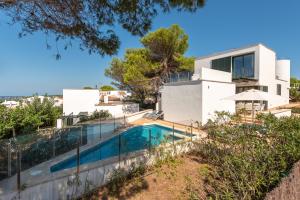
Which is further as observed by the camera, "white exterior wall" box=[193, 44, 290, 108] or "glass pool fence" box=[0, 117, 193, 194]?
"white exterior wall" box=[193, 44, 290, 108]

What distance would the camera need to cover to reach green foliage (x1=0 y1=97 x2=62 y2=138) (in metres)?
9.89

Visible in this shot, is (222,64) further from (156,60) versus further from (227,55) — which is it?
(156,60)

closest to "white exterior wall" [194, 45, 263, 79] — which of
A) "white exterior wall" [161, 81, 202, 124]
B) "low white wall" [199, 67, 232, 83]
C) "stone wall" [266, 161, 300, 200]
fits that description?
"low white wall" [199, 67, 232, 83]

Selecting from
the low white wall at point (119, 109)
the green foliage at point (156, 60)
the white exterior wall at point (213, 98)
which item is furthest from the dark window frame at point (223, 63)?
the low white wall at point (119, 109)

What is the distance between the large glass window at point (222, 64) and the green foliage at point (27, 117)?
18211 millimetres

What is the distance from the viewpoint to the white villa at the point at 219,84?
53.7 ft

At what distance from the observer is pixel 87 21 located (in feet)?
20.2

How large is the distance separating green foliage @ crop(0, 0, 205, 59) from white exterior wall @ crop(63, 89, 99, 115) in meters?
16.4

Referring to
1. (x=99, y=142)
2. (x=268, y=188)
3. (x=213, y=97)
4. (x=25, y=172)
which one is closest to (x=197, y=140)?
(x=268, y=188)

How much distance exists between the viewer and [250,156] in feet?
17.6

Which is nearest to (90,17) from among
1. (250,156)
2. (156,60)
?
(250,156)

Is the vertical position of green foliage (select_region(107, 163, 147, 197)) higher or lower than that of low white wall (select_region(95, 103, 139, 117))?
lower

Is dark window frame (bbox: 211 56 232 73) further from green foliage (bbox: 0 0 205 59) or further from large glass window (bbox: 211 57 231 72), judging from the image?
green foliage (bbox: 0 0 205 59)

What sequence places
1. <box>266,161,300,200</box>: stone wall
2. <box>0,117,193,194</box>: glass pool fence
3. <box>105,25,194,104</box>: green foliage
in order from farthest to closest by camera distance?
<box>105,25,194,104</box>: green foliage → <box>0,117,193,194</box>: glass pool fence → <box>266,161,300,200</box>: stone wall
